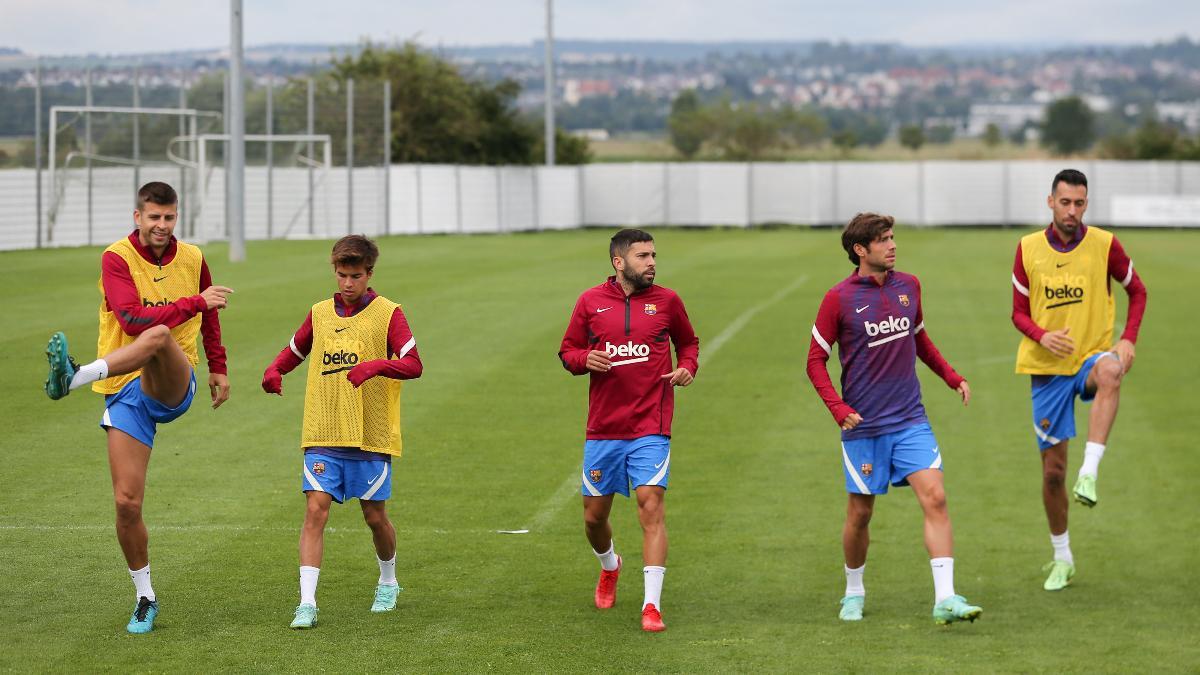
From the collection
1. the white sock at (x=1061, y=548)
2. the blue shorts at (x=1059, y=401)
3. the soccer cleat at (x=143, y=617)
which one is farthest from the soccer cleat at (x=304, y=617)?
the white sock at (x=1061, y=548)

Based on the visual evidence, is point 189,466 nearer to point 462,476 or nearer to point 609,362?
point 462,476

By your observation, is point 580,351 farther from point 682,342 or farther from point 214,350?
point 214,350

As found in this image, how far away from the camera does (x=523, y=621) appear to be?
29.2ft

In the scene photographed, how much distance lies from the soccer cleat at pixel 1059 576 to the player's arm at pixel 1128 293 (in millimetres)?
1238

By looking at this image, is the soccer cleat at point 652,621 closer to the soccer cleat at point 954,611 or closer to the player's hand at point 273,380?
the soccer cleat at point 954,611

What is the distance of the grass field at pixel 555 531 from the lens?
27.6 feet

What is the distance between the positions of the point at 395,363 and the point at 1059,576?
4.49 metres

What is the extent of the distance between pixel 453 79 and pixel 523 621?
5433cm

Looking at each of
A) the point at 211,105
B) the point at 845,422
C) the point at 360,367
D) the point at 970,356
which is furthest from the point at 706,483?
the point at 211,105

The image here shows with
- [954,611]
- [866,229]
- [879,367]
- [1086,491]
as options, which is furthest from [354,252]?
[1086,491]

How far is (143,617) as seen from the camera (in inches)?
330

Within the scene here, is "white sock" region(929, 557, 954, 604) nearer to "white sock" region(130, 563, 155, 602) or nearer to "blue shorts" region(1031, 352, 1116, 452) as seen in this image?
"blue shorts" region(1031, 352, 1116, 452)

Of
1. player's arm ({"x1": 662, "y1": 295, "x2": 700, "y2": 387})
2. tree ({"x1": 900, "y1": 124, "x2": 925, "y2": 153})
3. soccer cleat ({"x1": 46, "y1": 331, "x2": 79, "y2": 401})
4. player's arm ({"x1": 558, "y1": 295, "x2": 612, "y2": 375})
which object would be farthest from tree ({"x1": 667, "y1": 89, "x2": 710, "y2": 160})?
soccer cleat ({"x1": 46, "y1": 331, "x2": 79, "y2": 401})

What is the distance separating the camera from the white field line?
1197 cm
